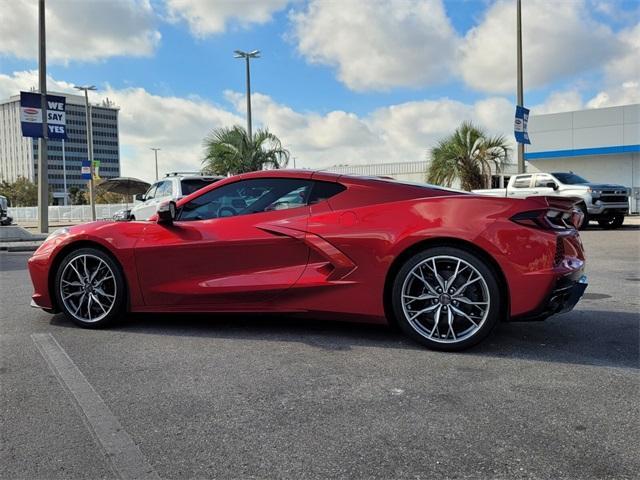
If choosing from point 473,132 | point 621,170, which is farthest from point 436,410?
point 621,170

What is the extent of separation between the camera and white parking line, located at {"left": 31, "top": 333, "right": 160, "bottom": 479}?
7.52 ft

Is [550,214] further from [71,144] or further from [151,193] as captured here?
[71,144]

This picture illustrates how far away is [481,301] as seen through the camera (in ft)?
12.4

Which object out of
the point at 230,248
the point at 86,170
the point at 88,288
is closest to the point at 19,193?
the point at 86,170

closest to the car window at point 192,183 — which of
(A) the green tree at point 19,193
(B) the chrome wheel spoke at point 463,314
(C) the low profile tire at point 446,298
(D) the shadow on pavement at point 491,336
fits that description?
(D) the shadow on pavement at point 491,336

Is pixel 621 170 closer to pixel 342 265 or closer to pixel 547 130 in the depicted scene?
pixel 547 130

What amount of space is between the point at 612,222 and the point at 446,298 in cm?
1550

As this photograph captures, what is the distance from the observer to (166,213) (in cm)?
448

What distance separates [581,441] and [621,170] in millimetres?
29280

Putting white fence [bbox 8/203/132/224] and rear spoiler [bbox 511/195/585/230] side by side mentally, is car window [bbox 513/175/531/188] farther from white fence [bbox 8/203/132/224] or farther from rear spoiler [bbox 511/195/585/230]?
white fence [bbox 8/203/132/224]

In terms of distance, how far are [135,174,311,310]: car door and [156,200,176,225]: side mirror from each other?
4 cm

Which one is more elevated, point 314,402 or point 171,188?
point 171,188

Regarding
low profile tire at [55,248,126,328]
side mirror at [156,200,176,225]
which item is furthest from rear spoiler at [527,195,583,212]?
low profile tire at [55,248,126,328]

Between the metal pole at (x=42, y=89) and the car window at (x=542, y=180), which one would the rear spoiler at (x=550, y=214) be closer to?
the car window at (x=542, y=180)
